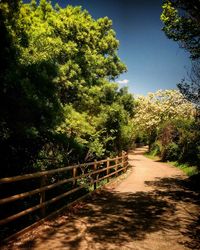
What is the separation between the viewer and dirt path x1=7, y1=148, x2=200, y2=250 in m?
5.40

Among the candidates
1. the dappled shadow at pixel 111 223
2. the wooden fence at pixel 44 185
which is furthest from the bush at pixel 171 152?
the dappled shadow at pixel 111 223

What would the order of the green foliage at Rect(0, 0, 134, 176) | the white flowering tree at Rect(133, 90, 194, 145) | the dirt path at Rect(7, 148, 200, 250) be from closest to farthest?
the dirt path at Rect(7, 148, 200, 250)
the green foliage at Rect(0, 0, 134, 176)
the white flowering tree at Rect(133, 90, 194, 145)

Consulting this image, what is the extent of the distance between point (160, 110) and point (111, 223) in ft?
128

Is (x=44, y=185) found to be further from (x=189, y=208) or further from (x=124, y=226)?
(x=189, y=208)

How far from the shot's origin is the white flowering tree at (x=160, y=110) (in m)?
42.8

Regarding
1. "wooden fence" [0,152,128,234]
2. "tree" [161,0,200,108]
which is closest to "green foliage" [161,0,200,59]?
"tree" [161,0,200,108]

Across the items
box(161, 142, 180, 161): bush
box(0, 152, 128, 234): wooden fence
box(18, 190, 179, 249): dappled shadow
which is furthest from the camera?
box(161, 142, 180, 161): bush

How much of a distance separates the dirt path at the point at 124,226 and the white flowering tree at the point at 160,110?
3338 cm

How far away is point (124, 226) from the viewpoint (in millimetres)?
6625

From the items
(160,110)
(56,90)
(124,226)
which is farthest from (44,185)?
(160,110)

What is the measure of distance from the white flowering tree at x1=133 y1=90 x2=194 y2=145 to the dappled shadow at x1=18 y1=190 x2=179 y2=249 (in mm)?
33370

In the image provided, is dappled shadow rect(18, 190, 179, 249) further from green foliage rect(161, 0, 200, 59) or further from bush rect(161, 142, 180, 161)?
bush rect(161, 142, 180, 161)

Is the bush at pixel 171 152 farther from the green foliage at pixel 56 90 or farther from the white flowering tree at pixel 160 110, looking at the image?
the white flowering tree at pixel 160 110

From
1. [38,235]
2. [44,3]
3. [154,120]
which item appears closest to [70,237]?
[38,235]
